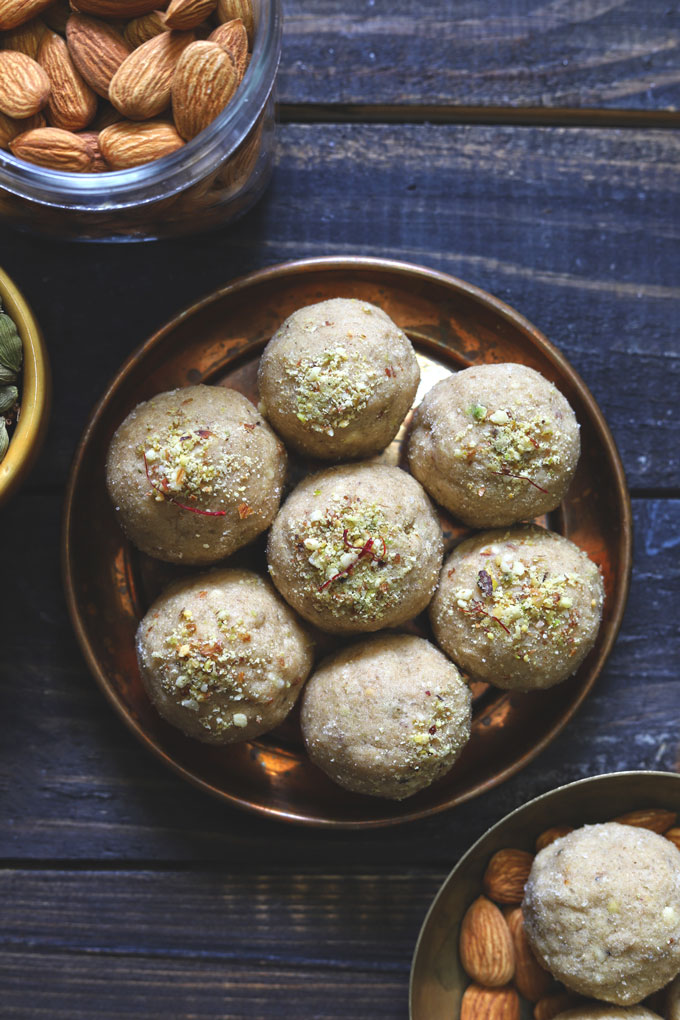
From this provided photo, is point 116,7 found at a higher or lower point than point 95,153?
higher

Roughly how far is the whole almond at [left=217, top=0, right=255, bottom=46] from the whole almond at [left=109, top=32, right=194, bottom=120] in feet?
0.19

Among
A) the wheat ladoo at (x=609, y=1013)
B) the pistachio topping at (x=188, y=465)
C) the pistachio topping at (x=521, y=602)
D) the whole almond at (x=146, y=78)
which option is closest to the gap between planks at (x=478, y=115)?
the whole almond at (x=146, y=78)

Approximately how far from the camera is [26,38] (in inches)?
37.6

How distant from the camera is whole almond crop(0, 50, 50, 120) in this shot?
91 centimetres

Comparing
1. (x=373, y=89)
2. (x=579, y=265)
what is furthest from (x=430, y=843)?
(x=373, y=89)

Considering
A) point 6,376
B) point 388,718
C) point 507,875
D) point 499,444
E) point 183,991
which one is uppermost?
point 6,376

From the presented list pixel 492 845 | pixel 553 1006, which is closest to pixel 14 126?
pixel 492 845

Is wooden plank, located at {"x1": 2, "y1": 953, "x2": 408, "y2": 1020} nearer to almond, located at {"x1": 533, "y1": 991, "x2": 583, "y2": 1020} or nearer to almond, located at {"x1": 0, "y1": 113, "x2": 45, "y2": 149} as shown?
almond, located at {"x1": 533, "y1": 991, "x2": 583, "y2": 1020}

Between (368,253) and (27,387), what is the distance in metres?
0.49

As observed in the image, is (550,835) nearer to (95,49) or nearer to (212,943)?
(212,943)

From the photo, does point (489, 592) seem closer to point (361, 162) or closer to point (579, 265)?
point (579, 265)

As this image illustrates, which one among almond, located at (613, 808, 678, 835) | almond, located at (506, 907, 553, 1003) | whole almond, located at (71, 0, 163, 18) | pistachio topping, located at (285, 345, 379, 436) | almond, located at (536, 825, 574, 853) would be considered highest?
whole almond, located at (71, 0, 163, 18)

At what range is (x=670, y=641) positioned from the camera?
1190 mm

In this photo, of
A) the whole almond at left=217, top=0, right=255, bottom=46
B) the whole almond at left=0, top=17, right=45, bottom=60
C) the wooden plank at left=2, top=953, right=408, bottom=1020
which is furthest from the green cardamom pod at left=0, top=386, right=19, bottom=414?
the wooden plank at left=2, top=953, right=408, bottom=1020
